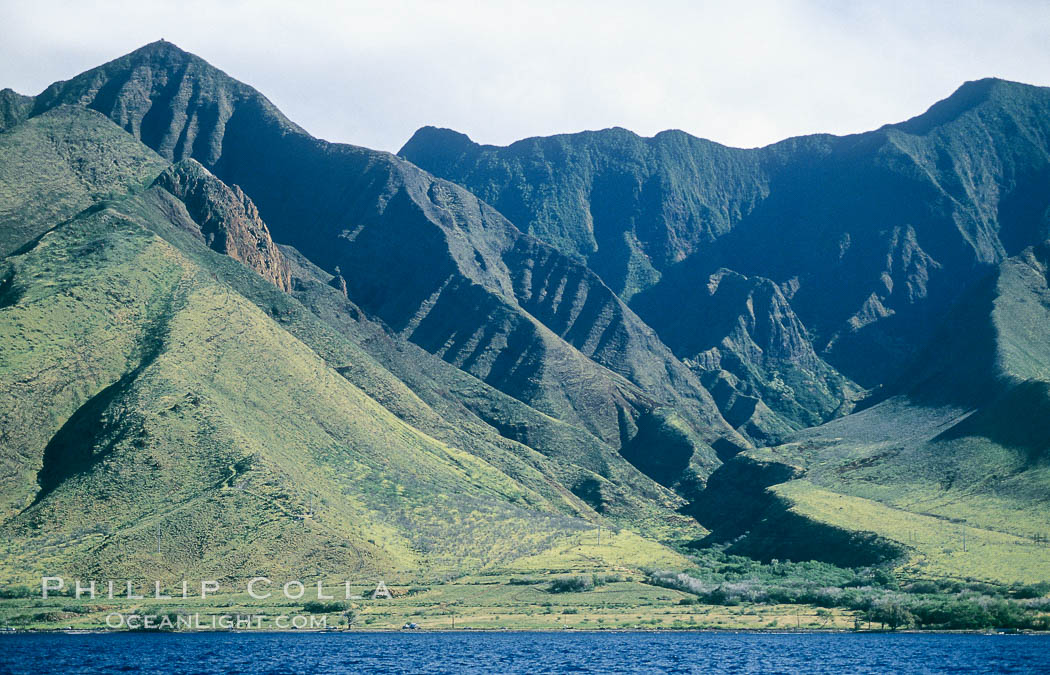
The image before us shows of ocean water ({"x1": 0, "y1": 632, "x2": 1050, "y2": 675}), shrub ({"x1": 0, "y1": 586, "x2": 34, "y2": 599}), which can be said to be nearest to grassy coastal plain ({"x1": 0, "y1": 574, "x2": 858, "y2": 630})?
shrub ({"x1": 0, "y1": 586, "x2": 34, "y2": 599})

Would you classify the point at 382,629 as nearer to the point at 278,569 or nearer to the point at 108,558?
the point at 278,569

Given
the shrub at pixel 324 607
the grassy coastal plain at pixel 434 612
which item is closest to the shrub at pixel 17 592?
the grassy coastal plain at pixel 434 612

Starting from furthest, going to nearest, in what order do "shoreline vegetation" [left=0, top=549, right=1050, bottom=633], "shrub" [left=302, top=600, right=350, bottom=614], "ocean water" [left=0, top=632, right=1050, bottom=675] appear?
"shrub" [left=302, top=600, right=350, bottom=614] < "shoreline vegetation" [left=0, top=549, right=1050, bottom=633] < "ocean water" [left=0, top=632, right=1050, bottom=675]

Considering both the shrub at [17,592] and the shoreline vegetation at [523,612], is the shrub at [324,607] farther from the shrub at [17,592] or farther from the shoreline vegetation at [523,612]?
the shrub at [17,592]

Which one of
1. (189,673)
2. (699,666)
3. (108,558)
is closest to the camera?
(189,673)

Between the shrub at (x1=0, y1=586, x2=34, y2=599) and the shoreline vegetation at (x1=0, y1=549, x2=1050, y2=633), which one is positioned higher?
the shoreline vegetation at (x1=0, y1=549, x2=1050, y2=633)

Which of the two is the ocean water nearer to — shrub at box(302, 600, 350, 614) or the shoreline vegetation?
the shoreline vegetation

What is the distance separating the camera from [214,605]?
179000 mm

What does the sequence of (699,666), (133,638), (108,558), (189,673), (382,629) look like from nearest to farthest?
1. (189,673)
2. (699,666)
3. (133,638)
4. (382,629)
5. (108,558)

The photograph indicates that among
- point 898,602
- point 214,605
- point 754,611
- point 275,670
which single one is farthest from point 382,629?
point 898,602

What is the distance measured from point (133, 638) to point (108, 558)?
26318mm

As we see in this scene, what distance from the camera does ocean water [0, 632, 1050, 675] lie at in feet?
440

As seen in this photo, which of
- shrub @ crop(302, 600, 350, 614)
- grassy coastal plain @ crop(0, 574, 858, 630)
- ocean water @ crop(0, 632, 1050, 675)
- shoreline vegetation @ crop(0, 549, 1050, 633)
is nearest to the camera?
ocean water @ crop(0, 632, 1050, 675)

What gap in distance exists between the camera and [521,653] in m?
152
